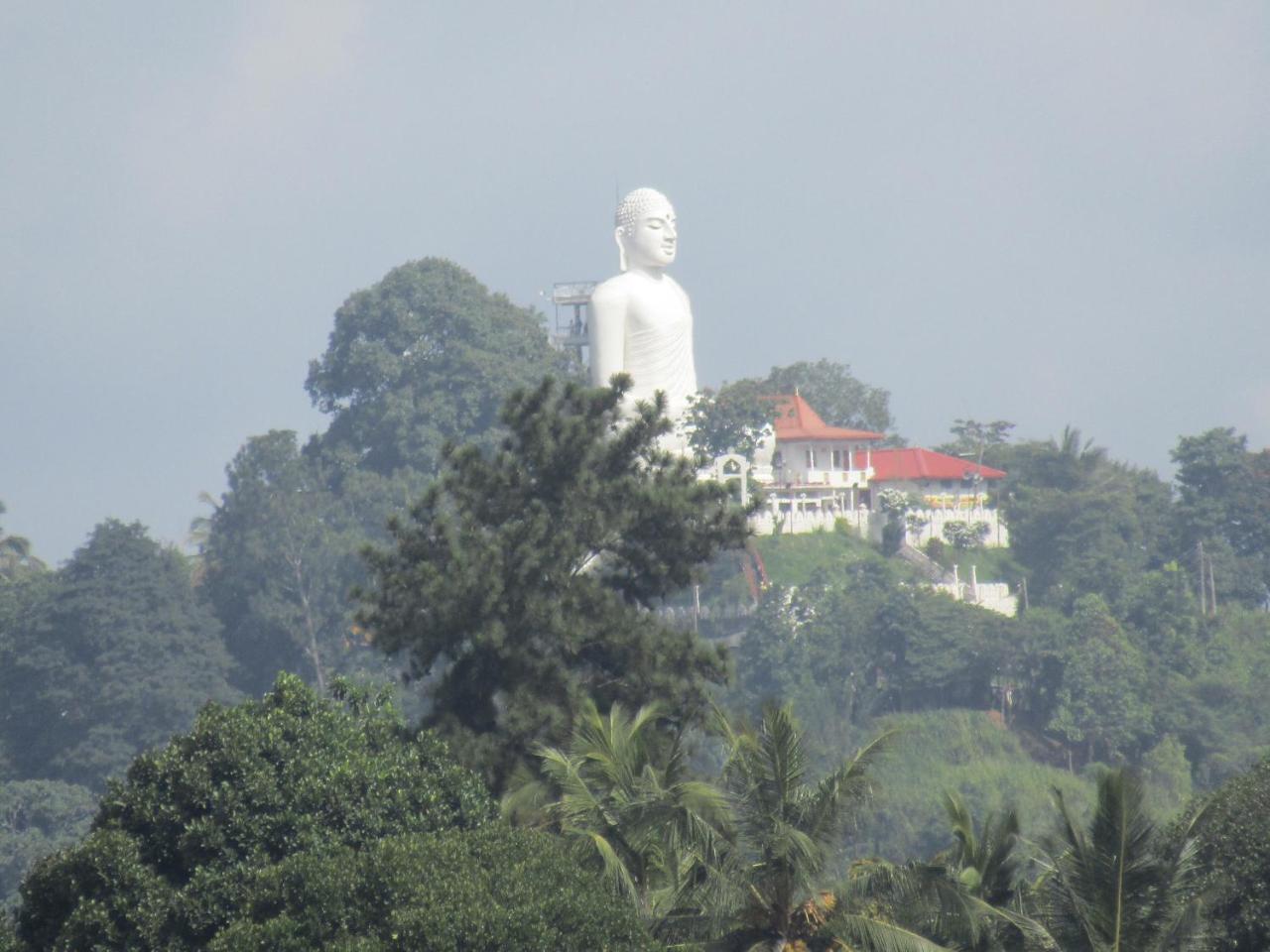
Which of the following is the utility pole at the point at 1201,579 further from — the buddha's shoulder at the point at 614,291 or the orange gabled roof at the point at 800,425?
the buddha's shoulder at the point at 614,291

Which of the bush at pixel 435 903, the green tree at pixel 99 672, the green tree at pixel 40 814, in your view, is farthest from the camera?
the green tree at pixel 99 672

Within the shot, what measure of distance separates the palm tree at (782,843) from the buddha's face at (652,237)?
103 feet

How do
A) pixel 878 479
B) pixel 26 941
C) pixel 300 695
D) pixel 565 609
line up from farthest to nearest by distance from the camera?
pixel 878 479 < pixel 565 609 < pixel 300 695 < pixel 26 941

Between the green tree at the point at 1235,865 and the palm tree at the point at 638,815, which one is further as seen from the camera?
the green tree at the point at 1235,865

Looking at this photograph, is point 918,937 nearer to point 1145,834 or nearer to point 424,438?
point 1145,834

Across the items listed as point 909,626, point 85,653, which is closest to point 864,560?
point 909,626

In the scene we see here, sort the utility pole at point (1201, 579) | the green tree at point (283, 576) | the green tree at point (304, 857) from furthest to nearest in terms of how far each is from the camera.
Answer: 1. the utility pole at point (1201, 579)
2. the green tree at point (283, 576)
3. the green tree at point (304, 857)

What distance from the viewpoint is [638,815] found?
52.1 ft

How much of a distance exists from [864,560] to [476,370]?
11371 millimetres

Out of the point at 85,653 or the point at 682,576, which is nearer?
the point at 682,576

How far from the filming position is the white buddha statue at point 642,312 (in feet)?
152

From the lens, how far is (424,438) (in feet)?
175

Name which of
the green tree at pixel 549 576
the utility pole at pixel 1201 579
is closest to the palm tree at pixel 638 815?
the green tree at pixel 549 576

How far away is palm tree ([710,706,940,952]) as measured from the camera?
50.0 ft
